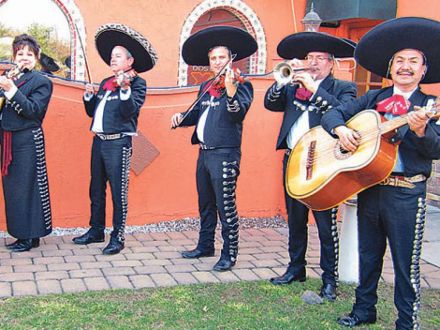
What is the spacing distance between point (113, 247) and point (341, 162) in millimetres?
2401

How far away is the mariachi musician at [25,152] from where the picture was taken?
4754mm

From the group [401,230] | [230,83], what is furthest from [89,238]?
[401,230]

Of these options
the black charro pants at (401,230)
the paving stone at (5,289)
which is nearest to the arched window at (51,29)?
the paving stone at (5,289)

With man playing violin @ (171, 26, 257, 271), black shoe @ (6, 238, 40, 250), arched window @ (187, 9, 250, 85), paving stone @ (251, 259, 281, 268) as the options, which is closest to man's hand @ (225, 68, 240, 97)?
man playing violin @ (171, 26, 257, 271)

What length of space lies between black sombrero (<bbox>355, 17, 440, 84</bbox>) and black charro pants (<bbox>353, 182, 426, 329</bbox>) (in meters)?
0.73

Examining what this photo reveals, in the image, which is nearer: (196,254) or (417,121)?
(417,121)

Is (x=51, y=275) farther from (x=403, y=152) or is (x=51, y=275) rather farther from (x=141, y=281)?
(x=403, y=152)

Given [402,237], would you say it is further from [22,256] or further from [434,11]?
[434,11]

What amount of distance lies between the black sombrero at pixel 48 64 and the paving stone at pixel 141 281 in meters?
3.22

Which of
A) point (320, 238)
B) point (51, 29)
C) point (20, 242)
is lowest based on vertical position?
point (20, 242)

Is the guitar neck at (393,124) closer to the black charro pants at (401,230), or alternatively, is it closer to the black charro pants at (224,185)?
the black charro pants at (401,230)

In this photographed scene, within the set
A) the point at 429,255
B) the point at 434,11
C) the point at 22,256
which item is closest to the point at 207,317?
the point at 22,256

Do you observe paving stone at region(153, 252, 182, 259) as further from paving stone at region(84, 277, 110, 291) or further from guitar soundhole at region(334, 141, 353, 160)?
guitar soundhole at region(334, 141, 353, 160)

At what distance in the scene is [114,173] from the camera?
4.99m
